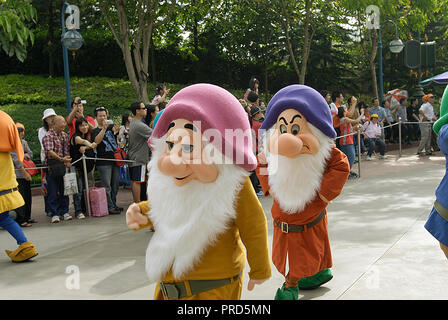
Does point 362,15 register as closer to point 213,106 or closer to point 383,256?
point 383,256

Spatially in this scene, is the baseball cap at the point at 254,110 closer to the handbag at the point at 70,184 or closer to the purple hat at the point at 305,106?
the handbag at the point at 70,184

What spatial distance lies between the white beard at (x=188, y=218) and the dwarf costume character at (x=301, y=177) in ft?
3.75

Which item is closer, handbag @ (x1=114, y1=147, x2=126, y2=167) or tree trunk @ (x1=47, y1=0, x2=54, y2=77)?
handbag @ (x1=114, y1=147, x2=126, y2=167)

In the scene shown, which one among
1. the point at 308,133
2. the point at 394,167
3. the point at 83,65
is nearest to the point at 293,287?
the point at 308,133

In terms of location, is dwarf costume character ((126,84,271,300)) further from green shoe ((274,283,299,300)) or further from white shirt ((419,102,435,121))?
white shirt ((419,102,435,121))

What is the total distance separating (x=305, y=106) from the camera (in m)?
3.90

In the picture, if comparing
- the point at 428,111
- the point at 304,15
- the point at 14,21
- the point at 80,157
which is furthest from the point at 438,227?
the point at 304,15

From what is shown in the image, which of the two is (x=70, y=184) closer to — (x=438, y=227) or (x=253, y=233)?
(x=253, y=233)

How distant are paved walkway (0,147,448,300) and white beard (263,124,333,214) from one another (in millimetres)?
854

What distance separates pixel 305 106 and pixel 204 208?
58.8 inches

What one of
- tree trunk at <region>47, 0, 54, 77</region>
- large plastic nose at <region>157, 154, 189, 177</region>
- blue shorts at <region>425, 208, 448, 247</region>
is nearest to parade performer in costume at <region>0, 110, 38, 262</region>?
large plastic nose at <region>157, 154, 189, 177</region>

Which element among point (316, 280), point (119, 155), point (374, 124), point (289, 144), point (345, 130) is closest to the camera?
point (289, 144)

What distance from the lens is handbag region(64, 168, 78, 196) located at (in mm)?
7980
